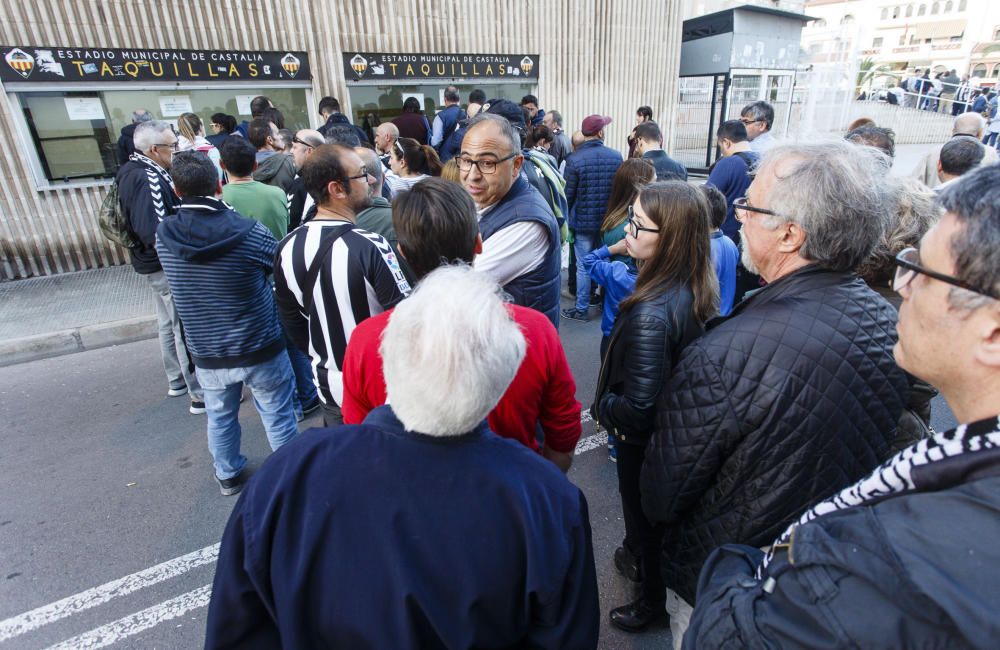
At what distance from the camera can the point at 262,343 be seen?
308 centimetres

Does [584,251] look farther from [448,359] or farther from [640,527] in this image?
[448,359]

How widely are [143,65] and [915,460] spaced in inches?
360

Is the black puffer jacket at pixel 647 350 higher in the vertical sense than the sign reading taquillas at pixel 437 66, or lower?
lower

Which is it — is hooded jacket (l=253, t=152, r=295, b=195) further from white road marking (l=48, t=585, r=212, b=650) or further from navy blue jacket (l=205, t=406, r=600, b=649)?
navy blue jacket (l=205, t=406, r=600, b=649)

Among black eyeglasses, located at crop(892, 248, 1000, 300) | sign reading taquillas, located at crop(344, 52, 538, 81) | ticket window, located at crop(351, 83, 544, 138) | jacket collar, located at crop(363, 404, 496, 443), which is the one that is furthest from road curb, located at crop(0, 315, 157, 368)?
black eyeglasses, located at crop(892, 248, 1000, 300)

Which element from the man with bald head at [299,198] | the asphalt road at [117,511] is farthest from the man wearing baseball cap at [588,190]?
the man with bald head at [299,198]

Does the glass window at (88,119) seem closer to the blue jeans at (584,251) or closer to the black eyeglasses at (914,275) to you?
the blue jeans at (584,251)

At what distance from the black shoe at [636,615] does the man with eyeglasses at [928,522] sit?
1.50 meters

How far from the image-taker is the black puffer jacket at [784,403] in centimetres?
138

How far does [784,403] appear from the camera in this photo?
4.50 ft

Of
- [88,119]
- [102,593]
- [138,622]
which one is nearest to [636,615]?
[138,622]

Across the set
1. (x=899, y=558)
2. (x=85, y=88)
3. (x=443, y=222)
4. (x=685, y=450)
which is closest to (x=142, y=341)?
(x=85, y=88)

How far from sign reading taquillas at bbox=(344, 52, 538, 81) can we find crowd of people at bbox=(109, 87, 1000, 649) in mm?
6967

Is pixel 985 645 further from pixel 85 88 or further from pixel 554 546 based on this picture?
pixel 85 88
